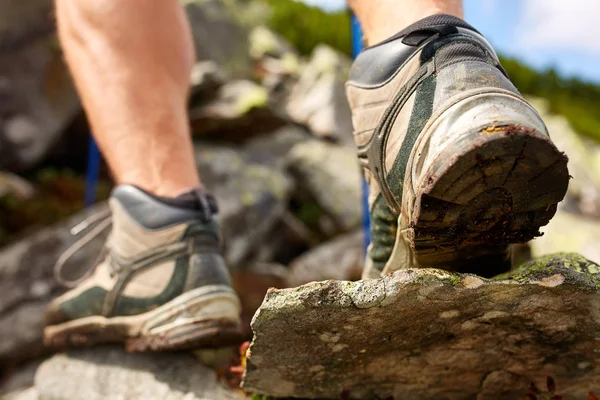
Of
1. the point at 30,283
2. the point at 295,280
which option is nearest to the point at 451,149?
the point at 295,280

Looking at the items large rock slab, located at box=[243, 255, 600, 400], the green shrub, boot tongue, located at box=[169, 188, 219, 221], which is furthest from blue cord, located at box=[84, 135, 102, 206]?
the green shrub

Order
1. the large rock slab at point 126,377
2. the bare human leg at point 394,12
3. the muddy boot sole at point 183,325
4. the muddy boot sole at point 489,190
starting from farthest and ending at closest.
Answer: the large rock slab at point 126,377 → the muddy boot sole at point 183,325 → the bare human leg at point 394,12 → the muddy boot sole at point 489,190

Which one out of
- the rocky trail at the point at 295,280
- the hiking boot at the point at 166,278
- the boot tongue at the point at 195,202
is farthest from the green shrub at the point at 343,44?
the hiking boot at the point at 166,278

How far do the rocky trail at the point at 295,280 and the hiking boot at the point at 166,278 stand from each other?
27 centimetres

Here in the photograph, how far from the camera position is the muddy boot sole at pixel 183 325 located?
2.20 m

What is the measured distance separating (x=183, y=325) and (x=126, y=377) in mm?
511

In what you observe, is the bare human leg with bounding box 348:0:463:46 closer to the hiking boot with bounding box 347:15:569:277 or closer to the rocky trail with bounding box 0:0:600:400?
the hiking boot with bounding box 347:15:569:277

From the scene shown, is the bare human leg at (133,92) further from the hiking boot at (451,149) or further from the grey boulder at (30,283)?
the grey boulder at (30,283)

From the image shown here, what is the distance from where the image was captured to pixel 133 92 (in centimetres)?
236

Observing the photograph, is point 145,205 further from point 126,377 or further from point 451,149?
point 451,149

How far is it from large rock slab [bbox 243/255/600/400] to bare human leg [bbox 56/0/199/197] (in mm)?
962

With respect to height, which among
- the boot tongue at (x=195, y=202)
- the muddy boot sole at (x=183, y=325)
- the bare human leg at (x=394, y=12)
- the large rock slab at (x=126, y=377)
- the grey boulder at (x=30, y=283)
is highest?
the bare human leg at (x=394, y=12)

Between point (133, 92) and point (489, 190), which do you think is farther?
point (133, 92)

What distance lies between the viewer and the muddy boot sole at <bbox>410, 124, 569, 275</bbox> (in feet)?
4.37
